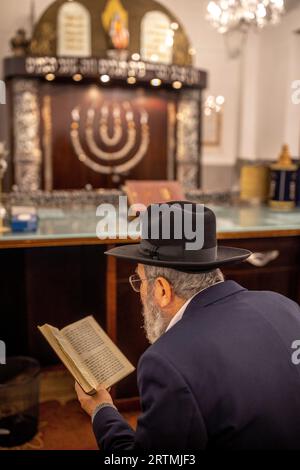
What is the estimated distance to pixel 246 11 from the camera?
14.2 feet

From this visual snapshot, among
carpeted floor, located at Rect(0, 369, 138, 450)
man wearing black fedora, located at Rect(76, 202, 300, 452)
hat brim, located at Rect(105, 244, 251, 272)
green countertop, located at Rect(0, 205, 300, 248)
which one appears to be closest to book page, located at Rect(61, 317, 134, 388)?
man wearing black fedora, located at Rect(76, 202, 300, 452)

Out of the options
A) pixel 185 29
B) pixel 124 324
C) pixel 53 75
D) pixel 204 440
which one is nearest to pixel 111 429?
pixel 204 440

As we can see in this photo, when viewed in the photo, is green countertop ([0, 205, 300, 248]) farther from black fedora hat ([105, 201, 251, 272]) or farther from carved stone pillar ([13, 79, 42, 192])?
carved stone pillar ([13, 79, 42, 192])

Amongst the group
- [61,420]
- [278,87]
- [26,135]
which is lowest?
[61,420]

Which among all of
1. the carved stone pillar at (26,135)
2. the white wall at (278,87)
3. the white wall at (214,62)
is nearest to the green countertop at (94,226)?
the carved stone pillar at (26,135)

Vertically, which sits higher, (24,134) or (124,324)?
(24,134)

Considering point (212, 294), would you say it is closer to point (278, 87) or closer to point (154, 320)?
point (154, 320)

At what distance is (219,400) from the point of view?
1134mm

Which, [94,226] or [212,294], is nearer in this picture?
[212,294]

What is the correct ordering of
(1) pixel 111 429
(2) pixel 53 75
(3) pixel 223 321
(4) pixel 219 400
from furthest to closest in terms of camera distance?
(2) pixel 53 75, (1) pixel 111 429, (3) pixel 223 321, (4) pixel 219 400

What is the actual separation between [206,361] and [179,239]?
1.16ft

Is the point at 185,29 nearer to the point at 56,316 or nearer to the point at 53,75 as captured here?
the point at 53,75

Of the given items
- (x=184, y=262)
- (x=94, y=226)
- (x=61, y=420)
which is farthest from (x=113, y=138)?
(x=184, y=262)

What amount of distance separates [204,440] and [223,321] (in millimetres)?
273
